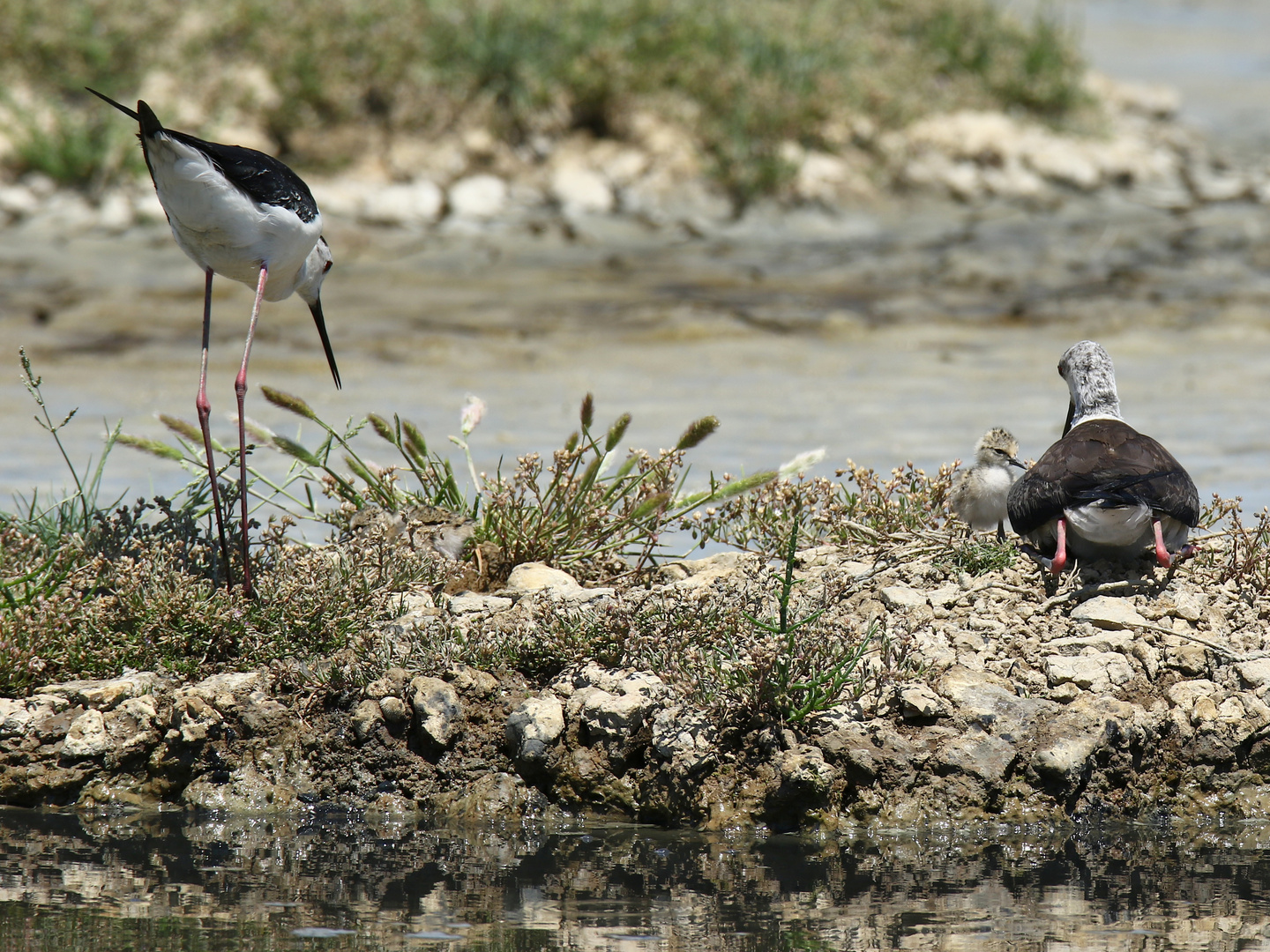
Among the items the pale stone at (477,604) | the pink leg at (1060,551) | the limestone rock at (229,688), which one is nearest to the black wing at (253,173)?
the pale stone at (477,604)

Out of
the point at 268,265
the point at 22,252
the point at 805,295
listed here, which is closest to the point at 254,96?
the point at 22,252

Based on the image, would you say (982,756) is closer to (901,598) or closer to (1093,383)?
(901,598)

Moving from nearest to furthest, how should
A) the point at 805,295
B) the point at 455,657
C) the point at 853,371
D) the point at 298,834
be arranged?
the point at 298,834
the point at 455,657
the point at 853,371
the point at 805,295

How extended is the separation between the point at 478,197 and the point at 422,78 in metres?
1.53

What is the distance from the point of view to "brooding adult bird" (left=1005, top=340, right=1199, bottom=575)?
14.7 ft

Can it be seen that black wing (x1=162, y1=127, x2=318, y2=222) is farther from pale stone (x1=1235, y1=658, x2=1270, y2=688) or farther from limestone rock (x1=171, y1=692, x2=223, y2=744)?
pale stone (x1=1235, y1=658, x2=1270, y2=688)

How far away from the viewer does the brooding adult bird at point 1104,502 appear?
4.48 meters

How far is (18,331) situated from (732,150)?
7021 millimetres

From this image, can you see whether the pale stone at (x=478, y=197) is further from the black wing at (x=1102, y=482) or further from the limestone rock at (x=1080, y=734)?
the limestone rock at (x=1080, y=734)

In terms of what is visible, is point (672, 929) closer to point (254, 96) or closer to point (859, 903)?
point (859, 903)

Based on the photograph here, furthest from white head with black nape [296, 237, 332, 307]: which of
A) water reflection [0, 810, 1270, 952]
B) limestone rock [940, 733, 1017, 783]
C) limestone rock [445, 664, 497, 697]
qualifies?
limestone rock [940, 733, 1017, 783]

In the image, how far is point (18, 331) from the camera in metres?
11.2

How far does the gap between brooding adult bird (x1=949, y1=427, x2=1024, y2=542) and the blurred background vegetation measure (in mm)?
9887

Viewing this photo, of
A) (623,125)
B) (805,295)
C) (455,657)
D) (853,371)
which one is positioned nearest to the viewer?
(455,657)
